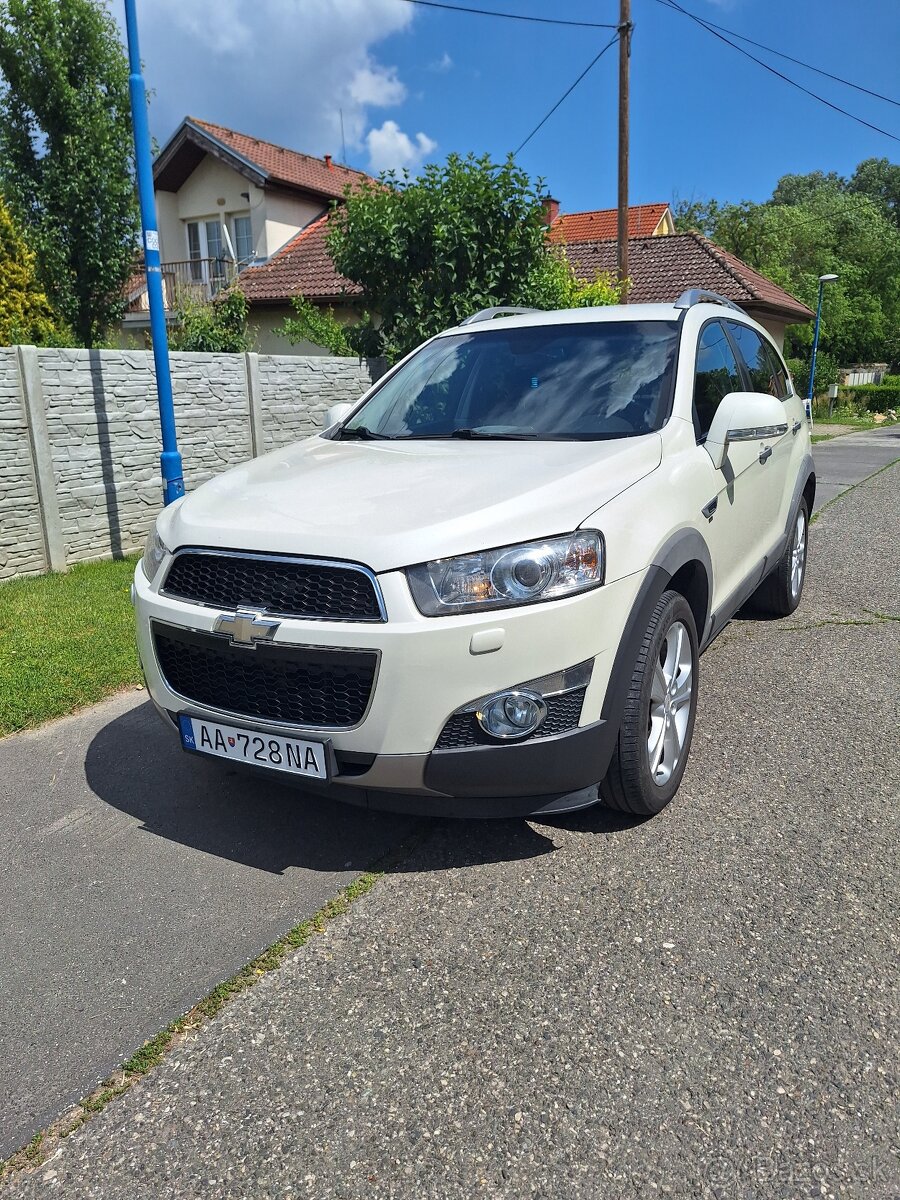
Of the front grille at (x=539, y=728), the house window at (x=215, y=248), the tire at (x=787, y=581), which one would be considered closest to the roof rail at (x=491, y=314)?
the tire at (x=787, y=581)

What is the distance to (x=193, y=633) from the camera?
2.91 m

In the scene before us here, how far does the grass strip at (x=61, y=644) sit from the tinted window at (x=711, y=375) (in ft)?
10.7

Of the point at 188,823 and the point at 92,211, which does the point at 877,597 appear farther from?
the point at 92,211

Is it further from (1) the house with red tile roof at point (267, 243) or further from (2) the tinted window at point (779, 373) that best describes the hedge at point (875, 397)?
(2) the tinted window at point (779, 373)

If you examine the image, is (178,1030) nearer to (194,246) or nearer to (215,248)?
(215,248)

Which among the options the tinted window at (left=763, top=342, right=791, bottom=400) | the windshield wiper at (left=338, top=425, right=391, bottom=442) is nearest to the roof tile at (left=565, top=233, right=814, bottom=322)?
the tinted window at (left=763, top=342, right=791, bottom=400)

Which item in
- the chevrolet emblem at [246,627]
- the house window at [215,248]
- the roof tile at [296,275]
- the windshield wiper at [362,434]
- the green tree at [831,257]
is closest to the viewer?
the chevrolet emblem at [246,627]

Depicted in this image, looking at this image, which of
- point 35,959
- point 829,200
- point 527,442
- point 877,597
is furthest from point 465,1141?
point 829,200

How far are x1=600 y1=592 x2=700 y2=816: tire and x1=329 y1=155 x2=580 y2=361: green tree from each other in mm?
7720

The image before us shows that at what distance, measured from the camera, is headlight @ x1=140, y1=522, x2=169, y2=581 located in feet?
10.5

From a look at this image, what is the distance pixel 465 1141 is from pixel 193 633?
1659 millimetres

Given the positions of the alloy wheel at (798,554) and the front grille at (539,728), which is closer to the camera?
the front grille at (539,728)

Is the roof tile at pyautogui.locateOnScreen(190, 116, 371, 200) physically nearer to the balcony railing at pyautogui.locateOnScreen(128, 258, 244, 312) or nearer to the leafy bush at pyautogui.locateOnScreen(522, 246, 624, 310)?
the balcony railing at pyautogui.locateOnScreen(128, 258, 244, 312)

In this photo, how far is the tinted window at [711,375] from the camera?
3.80 m
